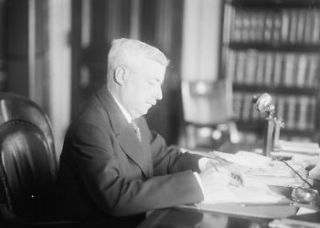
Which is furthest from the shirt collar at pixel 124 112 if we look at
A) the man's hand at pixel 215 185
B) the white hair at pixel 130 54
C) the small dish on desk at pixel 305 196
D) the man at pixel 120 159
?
the small dish on desk at pixel 305 196

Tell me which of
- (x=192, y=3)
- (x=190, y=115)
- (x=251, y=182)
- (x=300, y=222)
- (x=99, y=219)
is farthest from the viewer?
(x=192, y=3)

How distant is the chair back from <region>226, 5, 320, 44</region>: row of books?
103 inches

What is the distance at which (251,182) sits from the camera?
5.47 ft

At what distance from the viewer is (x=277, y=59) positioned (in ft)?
13.3

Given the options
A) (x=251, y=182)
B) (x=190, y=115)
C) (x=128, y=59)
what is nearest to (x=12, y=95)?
(x=128, y=59)

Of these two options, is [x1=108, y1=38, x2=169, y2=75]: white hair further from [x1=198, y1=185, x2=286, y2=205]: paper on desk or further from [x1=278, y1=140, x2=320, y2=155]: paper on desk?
[x1=278, y1=140, x2=320, y2=155]: paper on desk

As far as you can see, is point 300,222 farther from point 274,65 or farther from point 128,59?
point 274,65

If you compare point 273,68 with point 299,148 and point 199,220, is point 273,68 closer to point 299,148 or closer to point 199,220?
point 299,148

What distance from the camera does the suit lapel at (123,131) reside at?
1591mm

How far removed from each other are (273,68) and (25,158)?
280 centimetres

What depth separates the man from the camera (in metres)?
1.39

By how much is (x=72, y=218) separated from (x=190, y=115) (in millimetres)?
2481

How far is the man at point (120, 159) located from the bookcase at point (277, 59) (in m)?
2.52

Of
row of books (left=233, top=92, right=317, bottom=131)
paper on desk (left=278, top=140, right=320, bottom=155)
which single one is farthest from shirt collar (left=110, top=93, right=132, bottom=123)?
row of books (left=233, top=92, right=317, bottom=131)
